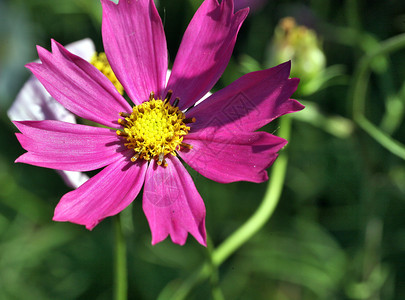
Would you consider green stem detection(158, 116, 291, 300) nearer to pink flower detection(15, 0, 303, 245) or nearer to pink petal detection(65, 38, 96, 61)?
pink flower detection(15, 0, 303, 245)

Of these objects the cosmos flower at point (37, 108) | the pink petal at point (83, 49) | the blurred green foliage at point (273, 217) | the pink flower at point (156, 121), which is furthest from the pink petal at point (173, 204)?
the blurred green foliage at point (273, 217)

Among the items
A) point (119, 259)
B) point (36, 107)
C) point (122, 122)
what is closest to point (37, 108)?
point (36, 107)

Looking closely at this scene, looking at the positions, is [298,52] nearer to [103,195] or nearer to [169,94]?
[169,94]

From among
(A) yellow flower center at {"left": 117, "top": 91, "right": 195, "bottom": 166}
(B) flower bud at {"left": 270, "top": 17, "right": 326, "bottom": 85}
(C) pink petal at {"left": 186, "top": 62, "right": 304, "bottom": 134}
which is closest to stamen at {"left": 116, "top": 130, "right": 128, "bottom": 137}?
(A) yellow flower center at {"left": 117, "top": 91, "right": 195, "bottom": 166}

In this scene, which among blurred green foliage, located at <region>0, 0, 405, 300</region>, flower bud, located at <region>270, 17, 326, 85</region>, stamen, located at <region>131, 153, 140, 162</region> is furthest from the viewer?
blurred green foliage, located at <region>0, 0, 405, 300</region>

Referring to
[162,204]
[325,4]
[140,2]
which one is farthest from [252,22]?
[162,204]

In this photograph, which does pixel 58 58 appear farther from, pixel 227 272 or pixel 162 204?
pixel 227 272

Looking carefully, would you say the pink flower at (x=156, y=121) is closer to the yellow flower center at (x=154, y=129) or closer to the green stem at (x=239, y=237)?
the yellow flower center at (x=154, y=129)
